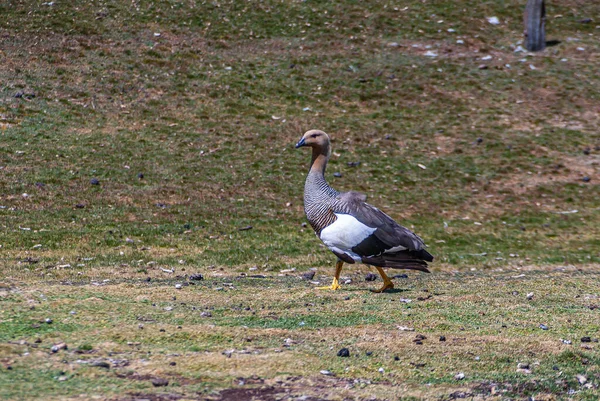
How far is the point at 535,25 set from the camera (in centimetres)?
3697

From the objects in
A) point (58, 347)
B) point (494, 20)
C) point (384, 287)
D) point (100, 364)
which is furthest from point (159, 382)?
point (494, 20)

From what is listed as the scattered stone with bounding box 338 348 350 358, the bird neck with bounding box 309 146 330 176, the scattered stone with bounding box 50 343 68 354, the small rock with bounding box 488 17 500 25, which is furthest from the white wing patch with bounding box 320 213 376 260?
the small rock with bounding box 488 17 500 25

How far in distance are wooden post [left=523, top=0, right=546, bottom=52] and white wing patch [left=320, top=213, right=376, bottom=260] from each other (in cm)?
2577

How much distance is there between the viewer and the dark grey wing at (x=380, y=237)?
46.9 feet

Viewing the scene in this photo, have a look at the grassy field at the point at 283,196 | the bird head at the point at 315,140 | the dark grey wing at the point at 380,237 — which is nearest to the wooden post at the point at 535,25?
the grassy field at the point at 283,196

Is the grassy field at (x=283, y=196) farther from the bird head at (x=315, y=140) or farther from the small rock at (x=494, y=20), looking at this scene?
the bird head at (x=315, y=140)

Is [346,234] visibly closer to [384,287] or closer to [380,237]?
[380,237]

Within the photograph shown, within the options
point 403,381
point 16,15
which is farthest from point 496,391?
point 16,15

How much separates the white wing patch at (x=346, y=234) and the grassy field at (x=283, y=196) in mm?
899

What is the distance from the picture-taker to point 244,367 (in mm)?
9734

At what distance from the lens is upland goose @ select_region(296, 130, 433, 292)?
46.9ft

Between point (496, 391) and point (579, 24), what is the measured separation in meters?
34.5

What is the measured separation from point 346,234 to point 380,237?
1.99 feet

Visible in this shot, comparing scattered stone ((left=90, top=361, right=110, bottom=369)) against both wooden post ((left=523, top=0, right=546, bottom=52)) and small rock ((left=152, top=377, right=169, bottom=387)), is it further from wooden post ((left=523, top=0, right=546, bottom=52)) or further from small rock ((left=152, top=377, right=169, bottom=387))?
wooden post ((left=523, top=0, right=546, bottom=52))
